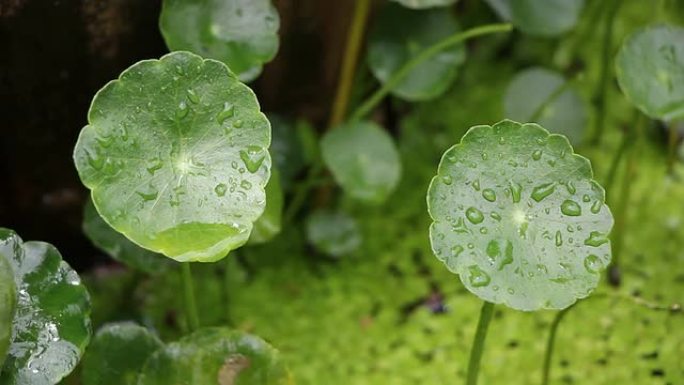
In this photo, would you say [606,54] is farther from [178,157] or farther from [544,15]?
[178,157]

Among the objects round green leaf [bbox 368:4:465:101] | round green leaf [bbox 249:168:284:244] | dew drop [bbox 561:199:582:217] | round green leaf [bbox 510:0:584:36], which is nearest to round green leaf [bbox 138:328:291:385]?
round green leaf [bbox 249:168:284:244]

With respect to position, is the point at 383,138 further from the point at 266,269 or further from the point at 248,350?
the point at 248,350

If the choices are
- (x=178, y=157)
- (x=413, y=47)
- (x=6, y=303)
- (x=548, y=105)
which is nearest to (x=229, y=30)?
(x=178, y=157)

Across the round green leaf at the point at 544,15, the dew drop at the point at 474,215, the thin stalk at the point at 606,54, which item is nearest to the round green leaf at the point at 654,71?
the thin stalk at the point at 606,54

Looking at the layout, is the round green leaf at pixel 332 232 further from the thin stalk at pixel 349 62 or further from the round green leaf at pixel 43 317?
the round green leaf at pixel 43 317

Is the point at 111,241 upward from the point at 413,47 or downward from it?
downward

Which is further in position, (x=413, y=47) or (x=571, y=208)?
(x=413, y=47)
